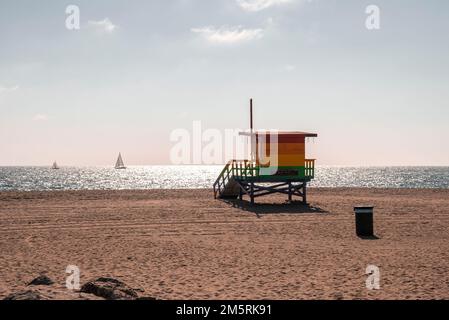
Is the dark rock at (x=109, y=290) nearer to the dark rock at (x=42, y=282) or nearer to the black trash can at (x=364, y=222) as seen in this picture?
the dark rock at (x=42, y=282)

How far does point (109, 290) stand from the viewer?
24.7 feet

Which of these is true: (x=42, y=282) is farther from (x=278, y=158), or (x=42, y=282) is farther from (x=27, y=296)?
(x=278, y=158)

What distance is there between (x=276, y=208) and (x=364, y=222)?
8.65 meters

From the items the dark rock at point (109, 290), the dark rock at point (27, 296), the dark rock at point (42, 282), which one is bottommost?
the dark rock at point (42, 282)

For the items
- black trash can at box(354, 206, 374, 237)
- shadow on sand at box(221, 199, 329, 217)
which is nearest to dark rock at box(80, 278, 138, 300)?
black trash can at box(354, 206, 374, 237)

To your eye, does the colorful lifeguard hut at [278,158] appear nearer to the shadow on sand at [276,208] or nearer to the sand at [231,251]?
the shadow on sand at [276,208]

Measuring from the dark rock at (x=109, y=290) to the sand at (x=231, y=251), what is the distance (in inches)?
21.4

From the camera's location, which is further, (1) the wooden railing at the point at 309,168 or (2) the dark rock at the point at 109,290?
(1) the wooden railing at the point at 309,168

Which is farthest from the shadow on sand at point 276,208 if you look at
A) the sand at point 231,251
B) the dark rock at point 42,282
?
the dark rock at point 42,282

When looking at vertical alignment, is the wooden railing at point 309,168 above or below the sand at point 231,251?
above

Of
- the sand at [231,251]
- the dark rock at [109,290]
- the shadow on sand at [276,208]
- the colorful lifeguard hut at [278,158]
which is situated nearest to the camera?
the dark rock at [109,290]

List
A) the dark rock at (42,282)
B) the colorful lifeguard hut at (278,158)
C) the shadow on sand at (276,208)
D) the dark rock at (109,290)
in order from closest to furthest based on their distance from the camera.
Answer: the dark rock at (109,290) < the dark rock at (42,282) < the shadow on sand at (276,208) < the colorful lifeguard hut at (278,158)

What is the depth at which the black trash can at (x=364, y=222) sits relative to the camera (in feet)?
50.1
